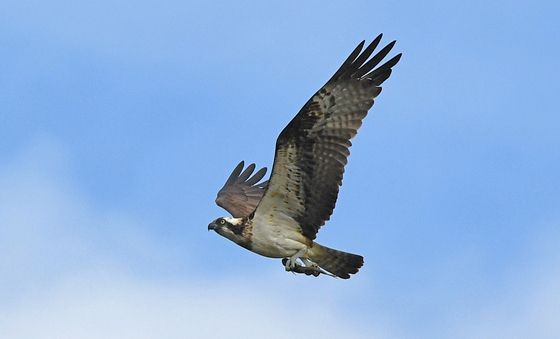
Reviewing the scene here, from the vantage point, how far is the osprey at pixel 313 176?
17906mm

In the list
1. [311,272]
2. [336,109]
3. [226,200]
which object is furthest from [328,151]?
[226,200]

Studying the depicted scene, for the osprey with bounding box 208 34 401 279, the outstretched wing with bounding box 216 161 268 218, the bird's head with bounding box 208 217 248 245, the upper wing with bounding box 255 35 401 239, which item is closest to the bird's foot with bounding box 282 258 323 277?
the osprey with bounding box 208 34 401 279

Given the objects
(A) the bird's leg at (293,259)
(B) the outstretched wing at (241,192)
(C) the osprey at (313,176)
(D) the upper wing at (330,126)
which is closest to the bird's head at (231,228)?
(C) the osprey at (313,176)

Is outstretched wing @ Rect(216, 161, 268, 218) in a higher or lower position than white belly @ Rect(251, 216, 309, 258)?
higher

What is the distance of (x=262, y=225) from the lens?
60.8 ft

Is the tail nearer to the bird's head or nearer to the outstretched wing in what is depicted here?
the bird's head

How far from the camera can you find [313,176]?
18125 mm

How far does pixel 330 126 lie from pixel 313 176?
0.69 metres

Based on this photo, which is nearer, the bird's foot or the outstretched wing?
the bird's foot

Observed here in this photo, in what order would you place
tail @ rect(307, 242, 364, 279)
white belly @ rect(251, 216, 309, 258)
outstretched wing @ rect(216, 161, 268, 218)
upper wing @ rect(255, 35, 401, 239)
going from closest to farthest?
upper wing @ rect(255, 35, 401, 239) < white belly @ rect(251, 216, 309, 258) < tail @ rect(307, 242, 364, 279) < outstretched wing @ rect(216, 161, 268, 218)

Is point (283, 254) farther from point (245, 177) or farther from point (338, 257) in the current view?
point (245, 177)

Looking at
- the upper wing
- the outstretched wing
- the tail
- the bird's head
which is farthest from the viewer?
the outstretched wing

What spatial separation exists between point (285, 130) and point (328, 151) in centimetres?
65

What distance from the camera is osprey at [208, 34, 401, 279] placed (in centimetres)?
1791
